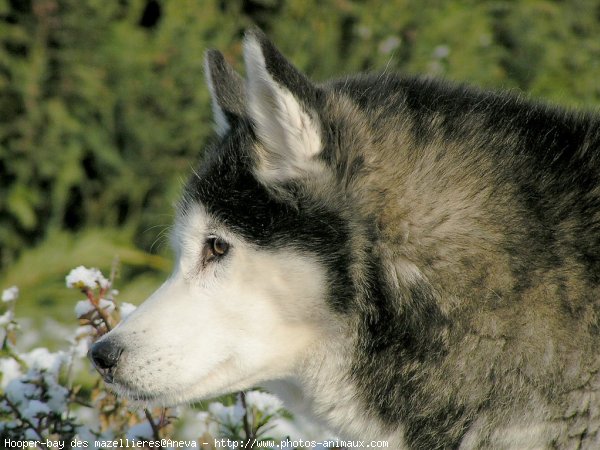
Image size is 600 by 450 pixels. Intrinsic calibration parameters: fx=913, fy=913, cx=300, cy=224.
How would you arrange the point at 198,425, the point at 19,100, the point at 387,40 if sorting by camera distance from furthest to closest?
the point at 387,40 < the point at 19,100 < the point at 198,425

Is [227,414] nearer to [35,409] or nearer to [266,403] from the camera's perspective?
[266,403]

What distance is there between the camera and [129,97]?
6379 mm

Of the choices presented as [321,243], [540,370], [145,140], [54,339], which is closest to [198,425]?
[321,243]

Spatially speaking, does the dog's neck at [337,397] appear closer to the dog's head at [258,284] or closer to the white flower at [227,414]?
the dog's head at [258,284]

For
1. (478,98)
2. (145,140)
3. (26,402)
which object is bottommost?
(145,140)

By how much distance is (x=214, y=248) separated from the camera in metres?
2.90

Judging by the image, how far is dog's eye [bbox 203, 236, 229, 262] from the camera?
9.44 ft

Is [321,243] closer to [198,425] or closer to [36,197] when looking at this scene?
[198,425]

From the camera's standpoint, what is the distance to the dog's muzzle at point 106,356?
9.27ft

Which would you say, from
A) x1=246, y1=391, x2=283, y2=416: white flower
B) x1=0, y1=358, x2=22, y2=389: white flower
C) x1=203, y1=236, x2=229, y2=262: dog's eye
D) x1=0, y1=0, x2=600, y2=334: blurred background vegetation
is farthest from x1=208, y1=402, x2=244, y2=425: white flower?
x1=0, y1=0, x2=600, y2=334: blurred background vegetation

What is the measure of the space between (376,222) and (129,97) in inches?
156

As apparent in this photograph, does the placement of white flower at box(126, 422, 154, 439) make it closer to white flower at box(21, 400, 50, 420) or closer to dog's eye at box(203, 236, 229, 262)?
white flower at box(21, 400, 50, 420)

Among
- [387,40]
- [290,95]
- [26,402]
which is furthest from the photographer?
[387,40]

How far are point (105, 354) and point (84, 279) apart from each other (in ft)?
1.25
